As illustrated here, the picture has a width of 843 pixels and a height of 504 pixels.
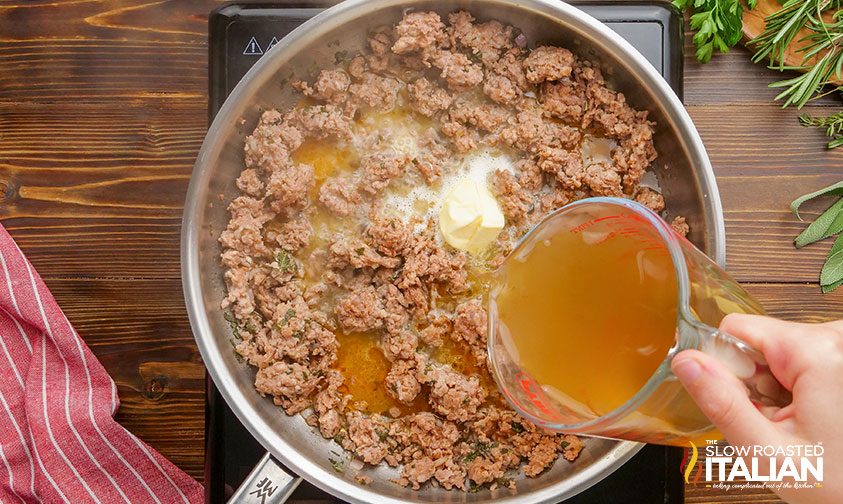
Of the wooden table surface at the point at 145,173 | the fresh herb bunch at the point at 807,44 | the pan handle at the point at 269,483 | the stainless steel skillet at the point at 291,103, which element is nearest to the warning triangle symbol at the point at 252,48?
the stainless steel skillet at the point at 291,103

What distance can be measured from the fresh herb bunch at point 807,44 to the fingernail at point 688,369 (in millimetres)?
1171

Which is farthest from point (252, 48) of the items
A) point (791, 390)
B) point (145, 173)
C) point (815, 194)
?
point (815, 194)

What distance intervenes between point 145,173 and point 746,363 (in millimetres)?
1701

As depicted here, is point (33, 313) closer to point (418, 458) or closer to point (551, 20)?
point (418, 458)

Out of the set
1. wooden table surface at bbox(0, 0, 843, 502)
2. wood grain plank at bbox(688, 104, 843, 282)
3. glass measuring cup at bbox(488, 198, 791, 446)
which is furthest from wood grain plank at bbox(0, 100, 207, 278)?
wood grain plank at bbox(688, 104, 843, 282)

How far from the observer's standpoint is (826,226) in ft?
6.48

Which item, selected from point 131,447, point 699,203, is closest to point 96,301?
point 131,447

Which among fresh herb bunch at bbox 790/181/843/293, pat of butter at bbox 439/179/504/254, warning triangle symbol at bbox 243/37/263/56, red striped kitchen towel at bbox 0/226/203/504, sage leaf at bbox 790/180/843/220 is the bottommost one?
red striped kitchen towel at bbox 0/226/203/504

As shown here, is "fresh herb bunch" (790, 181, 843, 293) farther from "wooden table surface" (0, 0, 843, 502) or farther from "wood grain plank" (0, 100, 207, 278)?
"wood grain plank" (0, 100, 207, 278)

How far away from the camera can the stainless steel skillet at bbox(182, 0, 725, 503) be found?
1.64 meters

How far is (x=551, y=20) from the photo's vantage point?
1.73 metres

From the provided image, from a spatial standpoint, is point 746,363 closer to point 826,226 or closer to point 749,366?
point 749,366

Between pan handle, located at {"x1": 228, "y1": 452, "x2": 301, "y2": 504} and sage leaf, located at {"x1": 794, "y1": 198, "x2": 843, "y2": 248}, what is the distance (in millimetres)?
1569

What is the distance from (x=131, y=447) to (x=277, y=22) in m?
1.28
